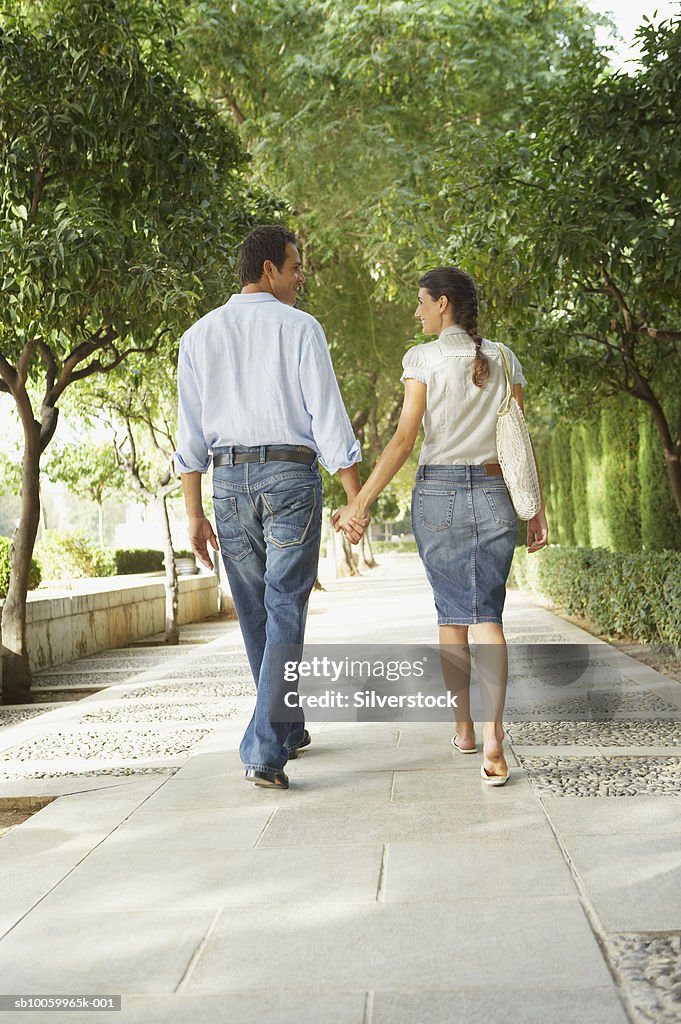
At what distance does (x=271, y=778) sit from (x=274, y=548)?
929 millimetres

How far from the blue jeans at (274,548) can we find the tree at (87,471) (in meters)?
19.6

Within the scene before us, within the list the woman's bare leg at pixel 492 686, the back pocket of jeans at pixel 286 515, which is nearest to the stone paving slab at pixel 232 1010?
the woman's bare leg at pixel 492 686

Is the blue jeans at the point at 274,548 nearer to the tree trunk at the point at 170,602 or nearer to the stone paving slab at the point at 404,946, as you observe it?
the stone paving slab at the point at 404,946

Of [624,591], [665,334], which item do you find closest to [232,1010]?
[665,334]

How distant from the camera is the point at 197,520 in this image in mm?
4609

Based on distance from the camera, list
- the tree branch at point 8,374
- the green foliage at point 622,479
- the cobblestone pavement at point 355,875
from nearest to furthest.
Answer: the cobblestone pavement at point 355,875, the tree branch at point 8,374, the green foliage at point 622,479

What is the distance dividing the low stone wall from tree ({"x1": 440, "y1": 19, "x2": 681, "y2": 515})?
5474mm

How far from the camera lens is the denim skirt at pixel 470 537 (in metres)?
4.57

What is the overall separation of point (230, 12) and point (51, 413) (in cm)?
787

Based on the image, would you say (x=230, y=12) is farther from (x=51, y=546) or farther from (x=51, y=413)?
(x=51, y=546)

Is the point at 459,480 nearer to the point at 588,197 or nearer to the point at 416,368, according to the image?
the point at 416,368

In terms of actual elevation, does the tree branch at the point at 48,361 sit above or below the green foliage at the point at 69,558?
above

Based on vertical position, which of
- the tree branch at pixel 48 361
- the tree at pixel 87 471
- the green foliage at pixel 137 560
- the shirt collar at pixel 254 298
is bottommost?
the green foliage at pixel 137 560

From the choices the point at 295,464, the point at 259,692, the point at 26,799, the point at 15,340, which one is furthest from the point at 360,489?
the point at 15,340
